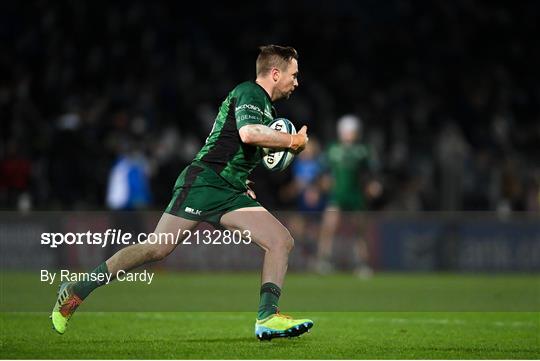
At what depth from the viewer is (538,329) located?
10539 millimetres

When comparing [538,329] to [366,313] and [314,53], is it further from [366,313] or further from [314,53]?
[314,53]

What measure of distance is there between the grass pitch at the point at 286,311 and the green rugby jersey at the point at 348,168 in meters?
2.71

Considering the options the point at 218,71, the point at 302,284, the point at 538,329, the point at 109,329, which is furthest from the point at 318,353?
the point at 218,71

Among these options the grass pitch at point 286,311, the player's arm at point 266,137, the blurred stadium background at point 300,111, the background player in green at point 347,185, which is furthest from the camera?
the blurred stadium background at point 300,111

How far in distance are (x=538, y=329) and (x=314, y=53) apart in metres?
15.2

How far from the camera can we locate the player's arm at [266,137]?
8.54 m

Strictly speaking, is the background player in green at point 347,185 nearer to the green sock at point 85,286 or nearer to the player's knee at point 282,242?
the player's knee at point 282,242

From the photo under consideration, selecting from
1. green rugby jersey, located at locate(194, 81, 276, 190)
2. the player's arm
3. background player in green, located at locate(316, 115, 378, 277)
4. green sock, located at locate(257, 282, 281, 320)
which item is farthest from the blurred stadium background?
the player's arm

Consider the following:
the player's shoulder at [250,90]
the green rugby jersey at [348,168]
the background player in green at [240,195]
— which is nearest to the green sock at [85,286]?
the background player in green at [240,195]

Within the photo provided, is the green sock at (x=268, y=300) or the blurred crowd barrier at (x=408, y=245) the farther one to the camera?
the blurred crowd barrier at (x=408, y=245)

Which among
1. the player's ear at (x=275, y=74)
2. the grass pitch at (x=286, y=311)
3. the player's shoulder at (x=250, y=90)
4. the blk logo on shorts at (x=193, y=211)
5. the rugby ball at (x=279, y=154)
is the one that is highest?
the player's ear at (x=275, y=74)

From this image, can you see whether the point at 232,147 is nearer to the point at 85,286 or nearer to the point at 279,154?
the point at 279,154

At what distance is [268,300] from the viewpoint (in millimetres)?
8711

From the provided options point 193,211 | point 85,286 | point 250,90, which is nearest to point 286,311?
point 193,211
